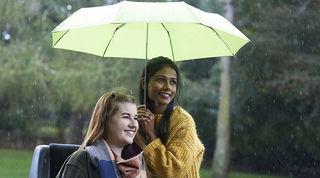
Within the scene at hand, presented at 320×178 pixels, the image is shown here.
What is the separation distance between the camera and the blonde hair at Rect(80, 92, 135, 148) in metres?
2.09

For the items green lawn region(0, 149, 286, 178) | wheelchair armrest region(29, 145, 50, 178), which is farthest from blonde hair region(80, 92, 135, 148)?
green lawn region(0, 149, 286, 178)

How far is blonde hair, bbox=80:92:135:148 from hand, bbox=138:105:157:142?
307 millimetres

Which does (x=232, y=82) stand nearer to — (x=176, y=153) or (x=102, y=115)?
(x=176, y=153)

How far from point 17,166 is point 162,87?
9.04 meters

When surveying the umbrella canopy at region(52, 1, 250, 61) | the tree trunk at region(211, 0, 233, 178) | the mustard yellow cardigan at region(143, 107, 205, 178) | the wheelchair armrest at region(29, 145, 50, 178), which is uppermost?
the umbrella canopy at region(52, 1, 250, 61)

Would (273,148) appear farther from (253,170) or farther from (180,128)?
(180,128)

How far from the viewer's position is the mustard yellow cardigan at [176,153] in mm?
2371

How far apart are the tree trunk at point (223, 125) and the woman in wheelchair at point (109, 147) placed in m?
8.89

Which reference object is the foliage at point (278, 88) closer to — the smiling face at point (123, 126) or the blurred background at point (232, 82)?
the blurred background at point (232, 82)

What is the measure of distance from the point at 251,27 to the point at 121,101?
8869mm

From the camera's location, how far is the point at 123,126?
213 centimetres

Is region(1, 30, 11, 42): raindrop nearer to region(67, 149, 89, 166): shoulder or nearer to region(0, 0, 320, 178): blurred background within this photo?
region(0, 0, 320, 178): blurred background

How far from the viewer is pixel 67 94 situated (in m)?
11.2

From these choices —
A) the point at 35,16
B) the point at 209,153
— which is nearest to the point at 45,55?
the point at 35,16
